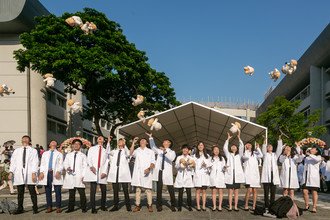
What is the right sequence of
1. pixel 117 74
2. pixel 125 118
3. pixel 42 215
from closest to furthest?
pixel 42 215, pixel 117 74, pixel 125 118

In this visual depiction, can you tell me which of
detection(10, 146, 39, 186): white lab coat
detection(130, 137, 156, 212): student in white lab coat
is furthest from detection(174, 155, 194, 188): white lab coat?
detection(10, 146, 39, 186): white lab coat

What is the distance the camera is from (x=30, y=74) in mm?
34250

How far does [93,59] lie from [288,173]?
660 inches

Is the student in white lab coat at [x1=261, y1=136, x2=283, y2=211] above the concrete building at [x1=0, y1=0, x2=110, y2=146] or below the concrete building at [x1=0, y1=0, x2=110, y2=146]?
below

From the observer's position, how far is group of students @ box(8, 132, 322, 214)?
11.6 metres

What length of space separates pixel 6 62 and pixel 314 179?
2730 cm

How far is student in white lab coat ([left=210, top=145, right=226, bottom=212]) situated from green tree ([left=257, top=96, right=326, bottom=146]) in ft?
87.3

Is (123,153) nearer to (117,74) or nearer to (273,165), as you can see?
(273,165)

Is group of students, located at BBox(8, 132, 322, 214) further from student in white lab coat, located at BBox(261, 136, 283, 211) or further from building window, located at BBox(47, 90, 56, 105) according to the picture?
building window, located at BBox(47, 90, 56, 105)

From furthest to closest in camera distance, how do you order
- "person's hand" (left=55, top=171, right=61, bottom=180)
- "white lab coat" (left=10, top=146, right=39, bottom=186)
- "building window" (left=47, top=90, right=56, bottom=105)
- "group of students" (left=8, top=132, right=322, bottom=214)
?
"building window" (left=47, top=90, right=56, bottom=105)
"group of students" (left=8, top=132, right=322, bottom=214)
"person's hand" (left=55, top=171, right=61, bottom=180)
"white lab coat" (left=10, top=146, right=39, bottom=186)

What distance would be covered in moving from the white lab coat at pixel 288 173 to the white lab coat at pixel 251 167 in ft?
2.08

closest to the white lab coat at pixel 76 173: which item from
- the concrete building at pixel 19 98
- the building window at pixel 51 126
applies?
the concrete building at pixel 19 98

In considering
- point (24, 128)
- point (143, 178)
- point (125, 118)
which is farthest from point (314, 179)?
point (24, 128)

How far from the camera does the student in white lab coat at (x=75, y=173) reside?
11539 mm
